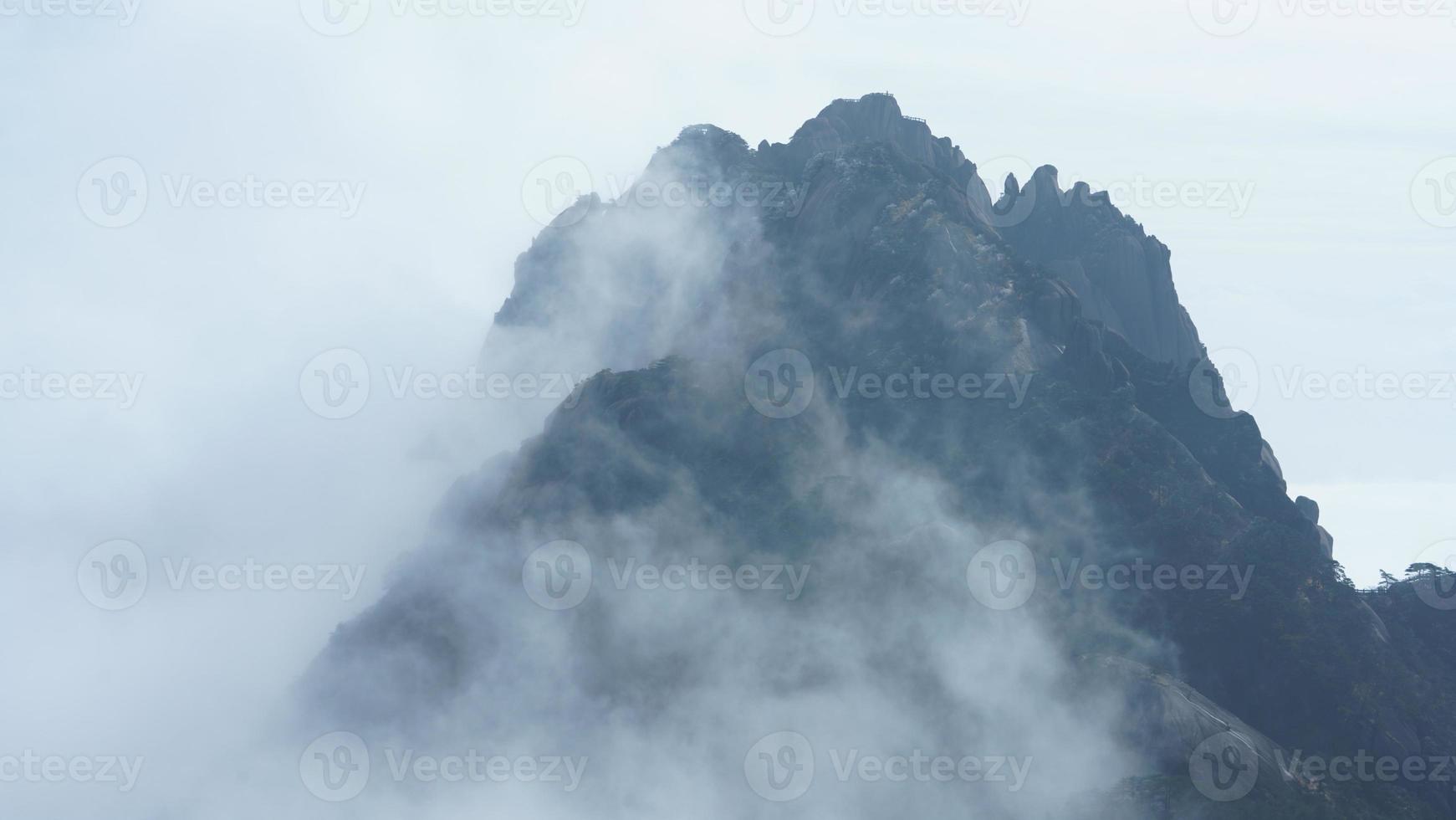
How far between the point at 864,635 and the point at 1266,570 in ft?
134

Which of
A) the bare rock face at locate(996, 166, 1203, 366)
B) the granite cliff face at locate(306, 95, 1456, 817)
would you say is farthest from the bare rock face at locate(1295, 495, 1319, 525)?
the bare rock face at locate(996, 166, 1203, 366)

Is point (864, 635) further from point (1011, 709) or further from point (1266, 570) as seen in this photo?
point (1266, 570)

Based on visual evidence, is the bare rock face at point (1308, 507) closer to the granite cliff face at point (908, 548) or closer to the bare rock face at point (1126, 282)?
the granite cliff face at point (908, 548)

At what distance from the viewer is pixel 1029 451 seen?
159750mm

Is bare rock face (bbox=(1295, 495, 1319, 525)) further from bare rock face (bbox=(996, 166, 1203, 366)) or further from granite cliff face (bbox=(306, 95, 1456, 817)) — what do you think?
bare rock face (bbox=(996, 166, 1203, 366))

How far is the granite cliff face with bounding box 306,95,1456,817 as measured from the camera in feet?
442

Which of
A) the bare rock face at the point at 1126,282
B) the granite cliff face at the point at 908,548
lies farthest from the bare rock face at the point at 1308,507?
the bare rock face at the point at 1126,282

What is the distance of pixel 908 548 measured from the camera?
5842 inches

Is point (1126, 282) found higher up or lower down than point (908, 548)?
higher up

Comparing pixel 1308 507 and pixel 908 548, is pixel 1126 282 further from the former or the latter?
pixel 908 548

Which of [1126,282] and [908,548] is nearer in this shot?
[908,548]

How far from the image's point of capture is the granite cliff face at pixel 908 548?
13475 centimetres

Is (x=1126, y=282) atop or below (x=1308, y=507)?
atop

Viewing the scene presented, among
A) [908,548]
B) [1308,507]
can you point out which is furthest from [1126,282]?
[908,548]
